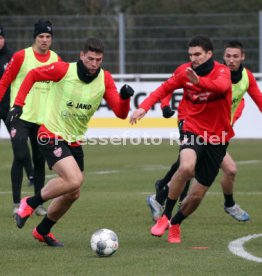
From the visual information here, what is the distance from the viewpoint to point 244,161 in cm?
1978

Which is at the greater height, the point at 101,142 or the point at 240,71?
the point at 240,71

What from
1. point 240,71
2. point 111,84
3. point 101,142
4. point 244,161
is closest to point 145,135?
point 101,142

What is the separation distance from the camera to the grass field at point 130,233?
904 centimetres

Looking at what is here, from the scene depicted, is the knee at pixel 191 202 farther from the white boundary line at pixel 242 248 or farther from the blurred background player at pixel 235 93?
the blurred background player at pixel 235 93

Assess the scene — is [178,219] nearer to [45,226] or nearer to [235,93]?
[45,226]

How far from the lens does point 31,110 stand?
1261cm

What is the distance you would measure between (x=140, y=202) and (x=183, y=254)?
4.26m

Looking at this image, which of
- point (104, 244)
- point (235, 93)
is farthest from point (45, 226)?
point (235, 93)

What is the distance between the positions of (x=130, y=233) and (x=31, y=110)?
2278mm

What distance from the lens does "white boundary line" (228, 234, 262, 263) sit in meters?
9.43

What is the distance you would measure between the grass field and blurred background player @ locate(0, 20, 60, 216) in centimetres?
52

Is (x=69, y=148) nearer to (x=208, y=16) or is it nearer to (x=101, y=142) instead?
(x=101, y=142)

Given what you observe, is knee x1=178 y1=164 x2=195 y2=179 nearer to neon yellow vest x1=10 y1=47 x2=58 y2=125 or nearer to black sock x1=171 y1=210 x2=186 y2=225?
black sock x1=171 y1=210 x2=186 y2=225

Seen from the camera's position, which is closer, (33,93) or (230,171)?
(230,171)
